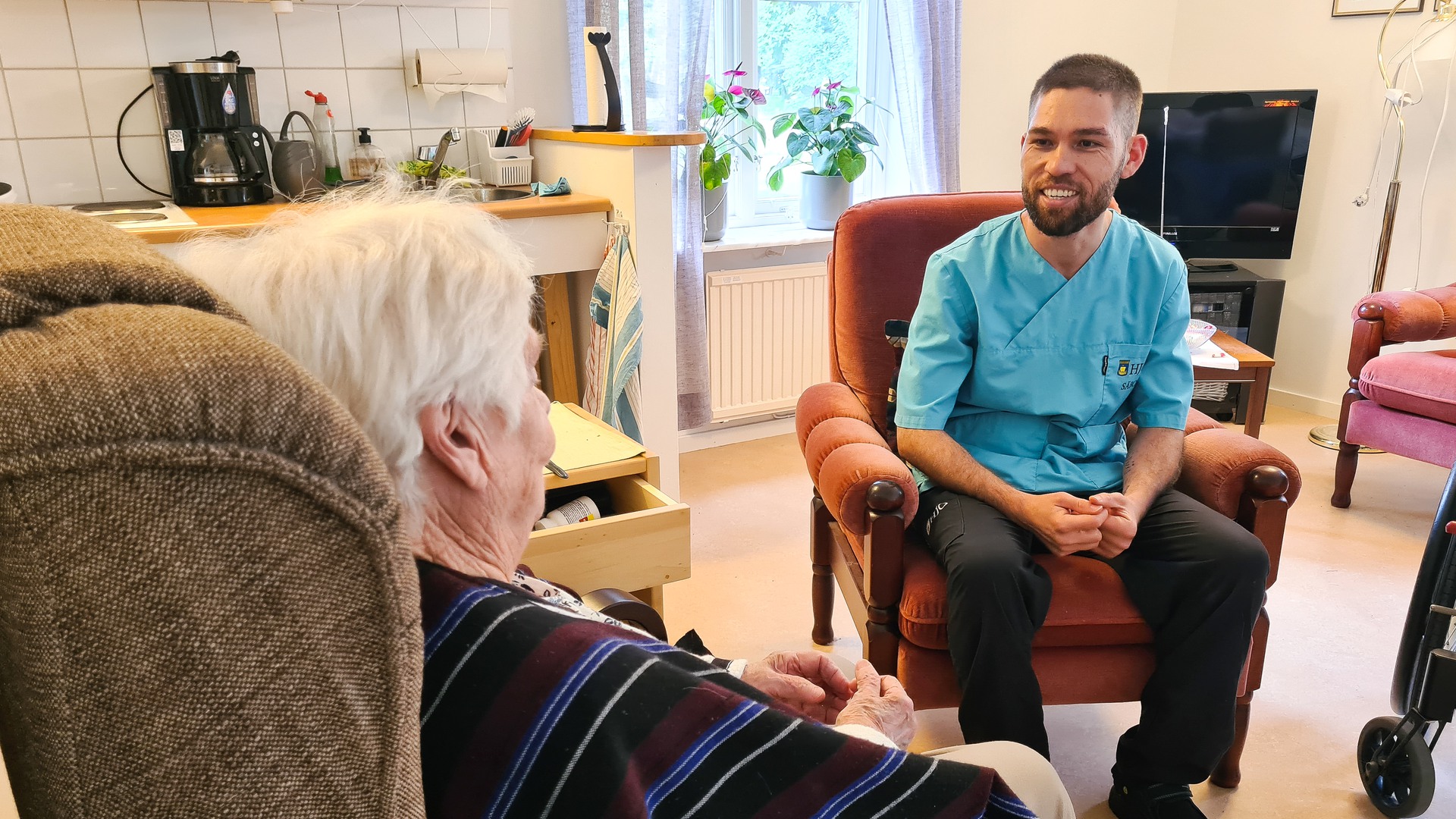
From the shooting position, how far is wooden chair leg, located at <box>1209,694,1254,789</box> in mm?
1680

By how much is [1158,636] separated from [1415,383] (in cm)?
164

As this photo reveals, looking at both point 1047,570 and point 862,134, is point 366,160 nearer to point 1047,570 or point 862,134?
point 862,134

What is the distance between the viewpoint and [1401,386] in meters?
2.69

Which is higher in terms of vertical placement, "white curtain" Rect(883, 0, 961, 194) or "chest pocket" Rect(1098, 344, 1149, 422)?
"white curtain" Rect(883, 0, 961, 194)

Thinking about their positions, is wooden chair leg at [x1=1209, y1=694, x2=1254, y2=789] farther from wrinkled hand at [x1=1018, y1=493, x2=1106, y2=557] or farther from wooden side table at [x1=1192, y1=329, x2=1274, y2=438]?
wooden side table at [x1=1192, y1=329, x2=1274, y2=438]

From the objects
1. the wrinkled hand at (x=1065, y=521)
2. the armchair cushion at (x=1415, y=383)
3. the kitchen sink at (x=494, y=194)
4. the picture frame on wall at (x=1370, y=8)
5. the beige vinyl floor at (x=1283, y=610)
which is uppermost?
the picture frame on wall at (x=1370, y=8)

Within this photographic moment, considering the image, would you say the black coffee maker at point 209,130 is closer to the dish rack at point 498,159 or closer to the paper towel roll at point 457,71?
the paper towel roll at point 457,71

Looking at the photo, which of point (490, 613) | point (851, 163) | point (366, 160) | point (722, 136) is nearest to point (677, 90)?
point (722, 136)

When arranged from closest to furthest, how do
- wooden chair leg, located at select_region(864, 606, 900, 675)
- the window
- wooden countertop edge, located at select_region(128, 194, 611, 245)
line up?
wooden chair leg, located at select_region(864, 606, 900, 675) < wooden countertop edge, located at select_region(128, 194, 611, 245) < the window

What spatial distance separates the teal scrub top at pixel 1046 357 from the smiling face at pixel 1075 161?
0.07 m

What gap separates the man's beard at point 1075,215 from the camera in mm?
1724

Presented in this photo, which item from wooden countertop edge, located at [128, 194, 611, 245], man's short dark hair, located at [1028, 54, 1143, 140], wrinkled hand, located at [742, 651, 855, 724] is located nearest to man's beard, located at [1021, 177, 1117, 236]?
man's short dark hair, located at [1028, 54, 1143, 140]

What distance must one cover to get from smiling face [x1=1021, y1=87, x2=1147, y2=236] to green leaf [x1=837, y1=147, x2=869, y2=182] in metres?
1.60

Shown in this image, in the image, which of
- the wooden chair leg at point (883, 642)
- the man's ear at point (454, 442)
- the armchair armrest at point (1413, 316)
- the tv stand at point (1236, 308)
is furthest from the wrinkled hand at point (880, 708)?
the tv stand at point (1236, 308)
